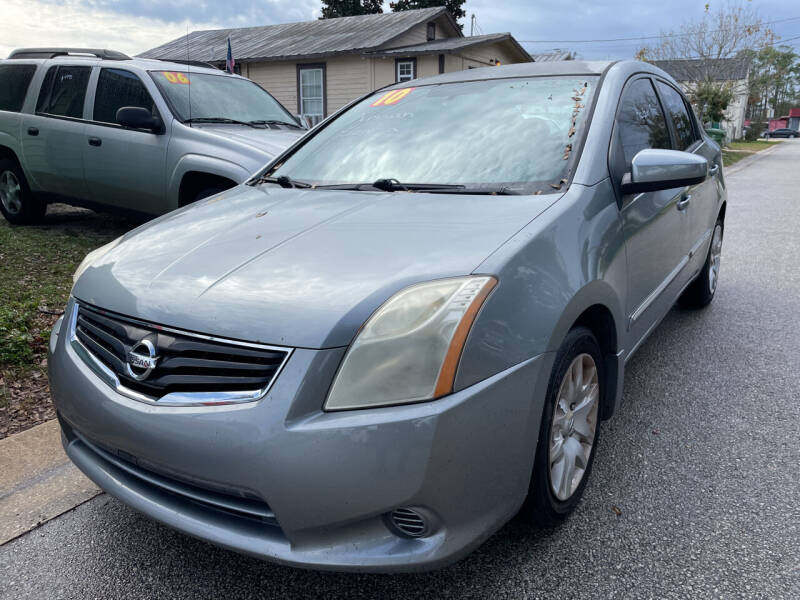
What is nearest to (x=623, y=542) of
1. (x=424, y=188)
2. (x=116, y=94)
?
(x=424, y=188)

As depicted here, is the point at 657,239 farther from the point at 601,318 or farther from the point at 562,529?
the point at 562,529

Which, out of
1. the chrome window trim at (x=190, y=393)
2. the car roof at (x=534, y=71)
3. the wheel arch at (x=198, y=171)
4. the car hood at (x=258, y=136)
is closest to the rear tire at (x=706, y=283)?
the car roof at (x=534, y=71)

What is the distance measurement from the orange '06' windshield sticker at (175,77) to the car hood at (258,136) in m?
0.75

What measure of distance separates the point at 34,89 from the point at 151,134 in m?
2.01

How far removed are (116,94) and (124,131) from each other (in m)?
0.48

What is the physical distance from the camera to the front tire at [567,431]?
205cm

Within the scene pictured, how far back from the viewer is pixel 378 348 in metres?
1.72

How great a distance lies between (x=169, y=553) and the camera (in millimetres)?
2264

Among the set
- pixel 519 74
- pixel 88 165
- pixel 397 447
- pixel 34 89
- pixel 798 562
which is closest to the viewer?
pixel 397 447

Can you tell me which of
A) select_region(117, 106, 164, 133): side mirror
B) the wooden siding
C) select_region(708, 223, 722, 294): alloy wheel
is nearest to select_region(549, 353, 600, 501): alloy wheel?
select_region(708, 223, 722, 294): alloy wheel

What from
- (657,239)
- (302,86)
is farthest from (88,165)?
(302,86)

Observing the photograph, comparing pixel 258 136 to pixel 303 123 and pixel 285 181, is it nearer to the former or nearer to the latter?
pixel 303 123

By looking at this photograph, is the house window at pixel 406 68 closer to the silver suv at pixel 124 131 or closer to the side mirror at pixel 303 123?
the side mirror at pixel 303 123

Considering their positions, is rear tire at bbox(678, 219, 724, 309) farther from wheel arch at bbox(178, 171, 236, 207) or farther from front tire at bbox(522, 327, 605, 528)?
wheel arch at bbox(178, 171, 236, 207)
